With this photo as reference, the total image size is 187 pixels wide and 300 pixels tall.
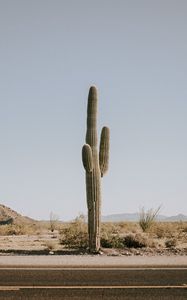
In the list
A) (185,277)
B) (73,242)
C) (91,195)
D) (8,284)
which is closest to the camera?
(8,284)

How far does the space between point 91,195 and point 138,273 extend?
573 centimetres

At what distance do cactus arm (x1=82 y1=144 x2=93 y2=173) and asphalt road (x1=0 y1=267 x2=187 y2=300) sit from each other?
4951 mm

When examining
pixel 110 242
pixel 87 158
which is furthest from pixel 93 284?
pixel 110 242

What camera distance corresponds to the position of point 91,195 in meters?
16.0

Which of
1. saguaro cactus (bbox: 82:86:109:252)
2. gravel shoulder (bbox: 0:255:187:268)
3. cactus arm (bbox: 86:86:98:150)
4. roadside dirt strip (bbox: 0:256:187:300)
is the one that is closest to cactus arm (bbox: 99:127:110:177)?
saguaro cactus (bbox: 82:86:109:252)

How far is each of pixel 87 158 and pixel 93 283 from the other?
716cm

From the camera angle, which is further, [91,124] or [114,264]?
[91,124]

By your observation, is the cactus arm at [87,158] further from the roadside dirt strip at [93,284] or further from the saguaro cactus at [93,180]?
the roadside dirt strip at [93,284]

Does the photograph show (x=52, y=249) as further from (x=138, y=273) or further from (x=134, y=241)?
(x=138, y=273)

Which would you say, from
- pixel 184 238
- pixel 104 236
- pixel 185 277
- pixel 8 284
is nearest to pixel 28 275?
pixel 8 284

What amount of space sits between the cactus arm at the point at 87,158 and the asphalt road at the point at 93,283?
4.95 metres

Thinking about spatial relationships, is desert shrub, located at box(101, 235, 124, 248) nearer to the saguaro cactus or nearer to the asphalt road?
the saguaro cactus

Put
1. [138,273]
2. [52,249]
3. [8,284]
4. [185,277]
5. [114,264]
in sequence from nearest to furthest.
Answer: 1. [8,284]
2. [185,277]
3. [138,273]
4. [114,264]
5. [52,249]

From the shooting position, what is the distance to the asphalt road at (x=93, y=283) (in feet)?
24.7
